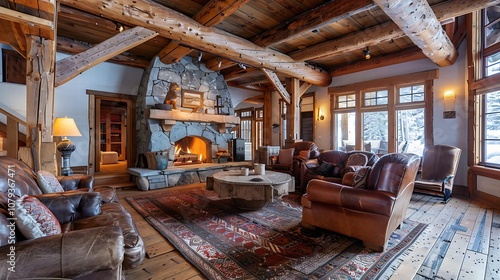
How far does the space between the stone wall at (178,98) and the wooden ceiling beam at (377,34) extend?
7.72 ft

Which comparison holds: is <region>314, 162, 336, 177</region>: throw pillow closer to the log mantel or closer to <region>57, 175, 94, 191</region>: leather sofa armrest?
the log mantel

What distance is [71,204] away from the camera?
1.95 meters

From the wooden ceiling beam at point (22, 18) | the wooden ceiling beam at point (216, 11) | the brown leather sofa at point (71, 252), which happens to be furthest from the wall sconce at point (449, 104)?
the wooden ceiling beam at point (22, 18)

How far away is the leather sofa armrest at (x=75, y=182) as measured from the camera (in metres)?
2.57

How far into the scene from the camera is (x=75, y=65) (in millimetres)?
3191

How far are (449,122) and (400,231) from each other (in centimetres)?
332

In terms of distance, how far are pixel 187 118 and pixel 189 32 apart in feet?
7.87

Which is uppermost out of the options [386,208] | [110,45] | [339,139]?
[110,45]

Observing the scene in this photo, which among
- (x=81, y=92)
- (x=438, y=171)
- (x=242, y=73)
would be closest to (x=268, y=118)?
(x=242, y=73)

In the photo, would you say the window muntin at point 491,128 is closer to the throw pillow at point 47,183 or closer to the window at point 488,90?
the window at point 488,90

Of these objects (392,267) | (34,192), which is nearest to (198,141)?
(34,192)

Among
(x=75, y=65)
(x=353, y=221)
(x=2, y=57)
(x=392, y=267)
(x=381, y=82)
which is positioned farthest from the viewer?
(x=381, y=82)

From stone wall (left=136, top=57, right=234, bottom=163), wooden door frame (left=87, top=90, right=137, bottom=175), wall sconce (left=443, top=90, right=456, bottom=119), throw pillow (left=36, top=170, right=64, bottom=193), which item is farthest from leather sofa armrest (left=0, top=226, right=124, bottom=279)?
wall sconce (left=443, top=90, right=456, bottom=119)

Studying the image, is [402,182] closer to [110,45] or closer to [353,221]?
[353,221]
